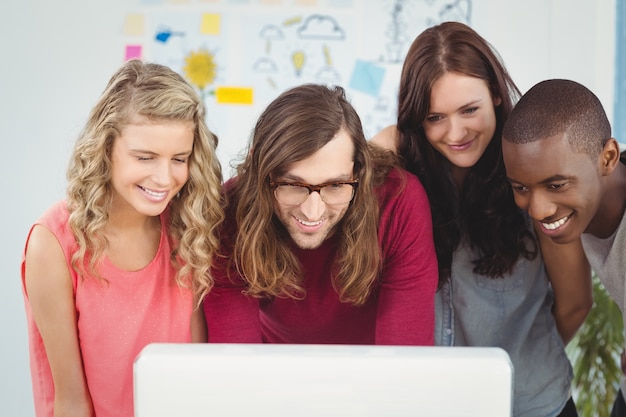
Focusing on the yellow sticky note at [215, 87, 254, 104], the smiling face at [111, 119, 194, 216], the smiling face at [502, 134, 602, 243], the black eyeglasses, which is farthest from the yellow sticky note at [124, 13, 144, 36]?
the smiling face at [502, 134, 602, 243]

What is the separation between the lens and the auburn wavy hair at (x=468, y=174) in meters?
1.58

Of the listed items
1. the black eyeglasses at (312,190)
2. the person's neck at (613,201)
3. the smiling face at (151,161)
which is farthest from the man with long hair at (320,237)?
the person's neck at (613,201)

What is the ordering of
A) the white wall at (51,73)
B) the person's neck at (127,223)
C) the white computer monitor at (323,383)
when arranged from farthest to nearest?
the white wall at (51,73), the person's neck at (127,223), the white computer monitor at (323,383)

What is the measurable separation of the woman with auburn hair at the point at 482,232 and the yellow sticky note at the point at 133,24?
6.56 feet

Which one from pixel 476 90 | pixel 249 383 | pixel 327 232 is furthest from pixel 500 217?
pixel 249 383

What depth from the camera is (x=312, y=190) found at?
128 centimetres

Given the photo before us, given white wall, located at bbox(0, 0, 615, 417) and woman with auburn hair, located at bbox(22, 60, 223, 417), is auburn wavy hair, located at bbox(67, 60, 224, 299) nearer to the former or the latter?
woman with auburn hair, located at bbox(22, 60, 223, 417)

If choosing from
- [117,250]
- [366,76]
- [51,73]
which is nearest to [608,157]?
[117,250]

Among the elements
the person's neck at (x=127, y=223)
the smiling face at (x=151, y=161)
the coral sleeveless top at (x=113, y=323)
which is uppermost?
the smiling face at (x=151, y=161)

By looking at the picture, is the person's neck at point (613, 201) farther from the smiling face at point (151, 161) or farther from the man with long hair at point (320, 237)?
the smiling face at point (151, 161)

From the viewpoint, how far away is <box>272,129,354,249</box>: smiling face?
50.3 inches

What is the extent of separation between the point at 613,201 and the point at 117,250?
957mm

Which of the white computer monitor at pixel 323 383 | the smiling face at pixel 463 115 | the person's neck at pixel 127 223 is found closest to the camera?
the white computer monitor at pixel 323 383

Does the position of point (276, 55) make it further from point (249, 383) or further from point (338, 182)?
point (249, 383)
